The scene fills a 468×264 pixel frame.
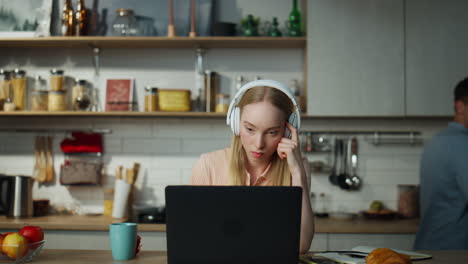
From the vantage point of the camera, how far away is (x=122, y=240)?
68.0 inches

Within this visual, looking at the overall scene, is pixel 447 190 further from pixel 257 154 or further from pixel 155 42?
pixel 155 42

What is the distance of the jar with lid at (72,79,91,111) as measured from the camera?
3.71 m

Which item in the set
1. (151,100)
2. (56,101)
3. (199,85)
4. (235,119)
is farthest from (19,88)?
(235,119)

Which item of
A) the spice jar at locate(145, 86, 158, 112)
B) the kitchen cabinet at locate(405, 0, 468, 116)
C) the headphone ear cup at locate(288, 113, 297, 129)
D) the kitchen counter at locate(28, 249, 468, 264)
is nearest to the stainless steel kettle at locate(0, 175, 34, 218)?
the spice jar at locate(145, 86, 158, 112)

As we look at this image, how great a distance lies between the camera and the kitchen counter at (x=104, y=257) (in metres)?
1.72

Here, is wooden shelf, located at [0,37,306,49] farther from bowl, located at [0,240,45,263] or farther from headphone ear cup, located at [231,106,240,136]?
bowl, located at [0,240,45,263]

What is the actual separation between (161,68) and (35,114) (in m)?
0.94

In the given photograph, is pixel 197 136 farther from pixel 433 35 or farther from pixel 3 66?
pixel 433 35

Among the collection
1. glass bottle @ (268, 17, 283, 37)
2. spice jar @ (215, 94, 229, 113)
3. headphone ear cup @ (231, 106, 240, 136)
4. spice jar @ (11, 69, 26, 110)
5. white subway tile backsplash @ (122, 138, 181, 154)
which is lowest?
white subway tile backsplash @ (122, 138, 181, 154)

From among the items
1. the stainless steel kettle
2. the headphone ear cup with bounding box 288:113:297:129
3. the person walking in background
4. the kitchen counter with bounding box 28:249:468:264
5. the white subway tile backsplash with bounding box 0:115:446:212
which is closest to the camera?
→ the kitchen counter with bounding box 28:249:468:264

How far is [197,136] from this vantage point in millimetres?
3891

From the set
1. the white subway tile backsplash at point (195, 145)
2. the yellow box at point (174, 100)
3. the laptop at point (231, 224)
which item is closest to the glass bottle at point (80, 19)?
the yellow box at point (174, 100)

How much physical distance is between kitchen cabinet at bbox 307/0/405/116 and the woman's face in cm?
158

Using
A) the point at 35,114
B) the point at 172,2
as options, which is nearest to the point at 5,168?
the point at 35,114
